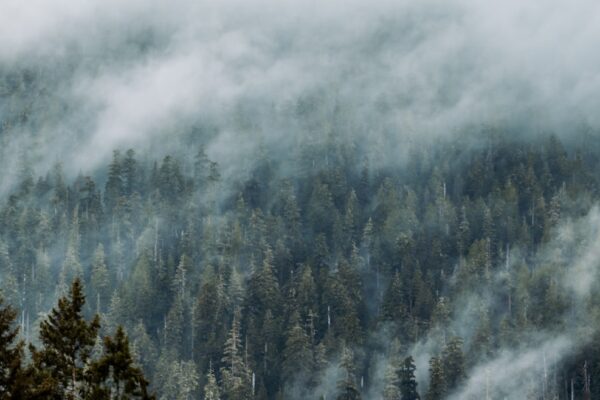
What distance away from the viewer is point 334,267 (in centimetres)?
15200

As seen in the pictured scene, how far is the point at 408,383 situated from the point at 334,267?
40.7 meters

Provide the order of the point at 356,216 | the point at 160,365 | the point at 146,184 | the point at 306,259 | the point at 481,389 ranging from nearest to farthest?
the point at 481,389 → the point at 160,365 → the point at 306,259 → the point at 356,216 → the point at 146,184

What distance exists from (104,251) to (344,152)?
58.6 meters

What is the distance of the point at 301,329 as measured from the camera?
127500mm

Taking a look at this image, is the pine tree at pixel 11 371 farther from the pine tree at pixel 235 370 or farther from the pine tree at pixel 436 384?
the pine tree at pixel 235 370

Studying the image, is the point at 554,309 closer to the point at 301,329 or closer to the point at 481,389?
the point at 481,389

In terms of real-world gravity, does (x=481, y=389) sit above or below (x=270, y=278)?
below

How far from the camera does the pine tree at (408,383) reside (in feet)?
373

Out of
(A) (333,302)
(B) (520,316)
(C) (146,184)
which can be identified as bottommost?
(B) (520,316)

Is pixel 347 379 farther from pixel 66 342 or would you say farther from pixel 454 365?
pixel 66 342

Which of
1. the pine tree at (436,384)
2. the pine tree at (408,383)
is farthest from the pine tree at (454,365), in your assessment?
the pine tree at (408,383)

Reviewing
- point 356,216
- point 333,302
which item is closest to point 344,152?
point 356,216

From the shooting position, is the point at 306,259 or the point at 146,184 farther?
the point at 146,184

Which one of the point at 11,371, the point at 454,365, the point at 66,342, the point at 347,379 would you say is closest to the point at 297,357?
the point at 347,379
